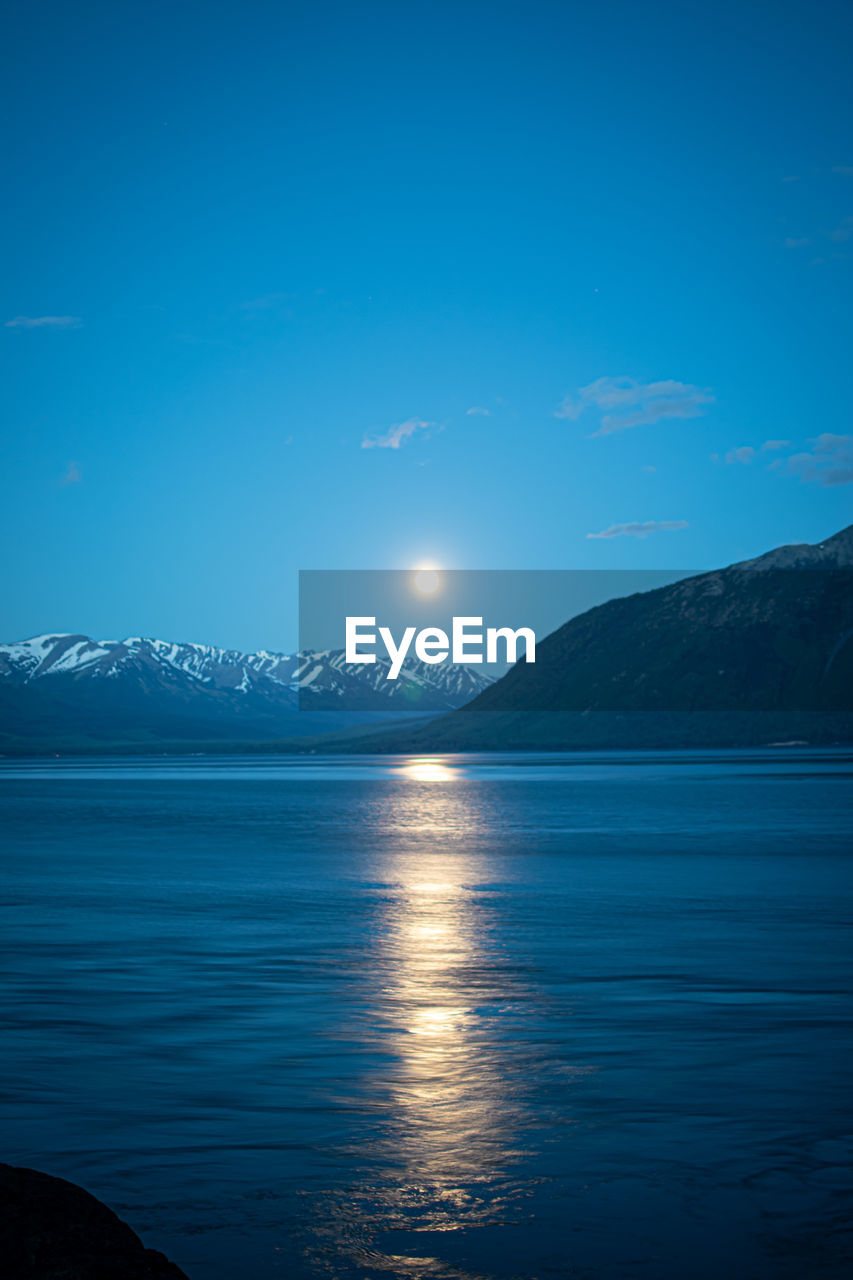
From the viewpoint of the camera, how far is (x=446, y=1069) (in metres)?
13.7

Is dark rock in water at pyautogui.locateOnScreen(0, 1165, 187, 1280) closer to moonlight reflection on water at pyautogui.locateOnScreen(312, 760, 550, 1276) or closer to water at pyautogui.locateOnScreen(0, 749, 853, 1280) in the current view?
water at pyautogui.locateOnScreen(0, 749, 853, 1280)

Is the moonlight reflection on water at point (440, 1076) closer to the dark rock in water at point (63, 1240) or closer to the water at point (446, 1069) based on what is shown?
the water at point (446, 1069)

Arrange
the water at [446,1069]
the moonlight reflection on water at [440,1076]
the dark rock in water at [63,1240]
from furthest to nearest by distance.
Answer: the moonlight reflection on water at [440,1076], the water at [446,1069], the dark rock in water at [63,1240]

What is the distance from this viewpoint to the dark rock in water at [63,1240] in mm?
6168

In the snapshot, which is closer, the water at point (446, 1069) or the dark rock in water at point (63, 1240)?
the dark rock in water at point (63, 1240)

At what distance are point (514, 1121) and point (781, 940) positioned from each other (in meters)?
13.7

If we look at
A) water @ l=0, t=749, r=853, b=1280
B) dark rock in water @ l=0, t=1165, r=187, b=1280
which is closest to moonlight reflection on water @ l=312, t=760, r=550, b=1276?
water @ l=0, t=749, r=853, b=1280

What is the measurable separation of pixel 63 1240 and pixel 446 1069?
25.6ft

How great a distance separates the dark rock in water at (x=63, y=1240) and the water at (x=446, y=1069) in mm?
1458

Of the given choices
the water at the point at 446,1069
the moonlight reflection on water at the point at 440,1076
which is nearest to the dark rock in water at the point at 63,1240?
the water at the point at 446,1069

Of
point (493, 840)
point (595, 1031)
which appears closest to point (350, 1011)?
point (595, 1031)

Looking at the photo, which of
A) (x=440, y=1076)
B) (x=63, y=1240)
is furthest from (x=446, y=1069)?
(x=63, y=1240)

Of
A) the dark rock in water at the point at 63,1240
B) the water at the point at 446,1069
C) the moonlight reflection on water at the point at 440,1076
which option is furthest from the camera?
the moonlight reflection on water at the point at 440,1076

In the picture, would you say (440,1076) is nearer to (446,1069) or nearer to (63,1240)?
(446,1069)
